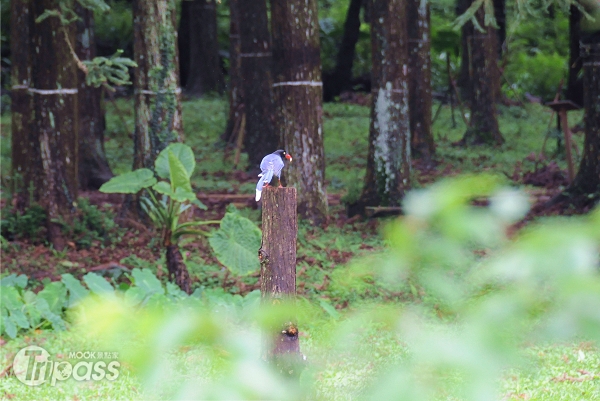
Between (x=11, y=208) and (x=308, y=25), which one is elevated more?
(x=308, y=25)

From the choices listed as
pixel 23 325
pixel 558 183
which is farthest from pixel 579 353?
pixel 558 183

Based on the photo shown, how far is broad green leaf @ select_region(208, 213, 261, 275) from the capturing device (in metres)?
7.34

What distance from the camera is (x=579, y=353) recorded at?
6.05 meters

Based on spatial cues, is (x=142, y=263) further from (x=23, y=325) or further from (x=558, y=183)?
(x=558, y=183)

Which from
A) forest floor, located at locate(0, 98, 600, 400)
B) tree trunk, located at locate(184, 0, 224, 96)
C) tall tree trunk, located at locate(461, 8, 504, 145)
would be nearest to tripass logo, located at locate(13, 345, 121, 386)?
forest floor, located at locate(0, 98, 600, 400)

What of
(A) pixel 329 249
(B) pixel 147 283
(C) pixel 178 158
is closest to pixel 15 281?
(B) pixel 147 283

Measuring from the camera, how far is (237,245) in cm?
745

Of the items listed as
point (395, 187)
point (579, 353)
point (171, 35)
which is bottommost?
point (579, 353)

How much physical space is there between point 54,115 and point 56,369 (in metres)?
3.90

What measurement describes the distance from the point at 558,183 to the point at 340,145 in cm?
592

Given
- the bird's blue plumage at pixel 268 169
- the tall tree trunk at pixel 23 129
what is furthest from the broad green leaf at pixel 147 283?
the bird's blue plumage at pixel 268 169

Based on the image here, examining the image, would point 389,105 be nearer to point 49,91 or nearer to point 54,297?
point 49,91

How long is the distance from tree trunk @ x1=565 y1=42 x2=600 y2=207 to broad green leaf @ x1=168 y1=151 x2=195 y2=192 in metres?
5.20

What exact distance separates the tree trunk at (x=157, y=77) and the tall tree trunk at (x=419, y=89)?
6511mm
